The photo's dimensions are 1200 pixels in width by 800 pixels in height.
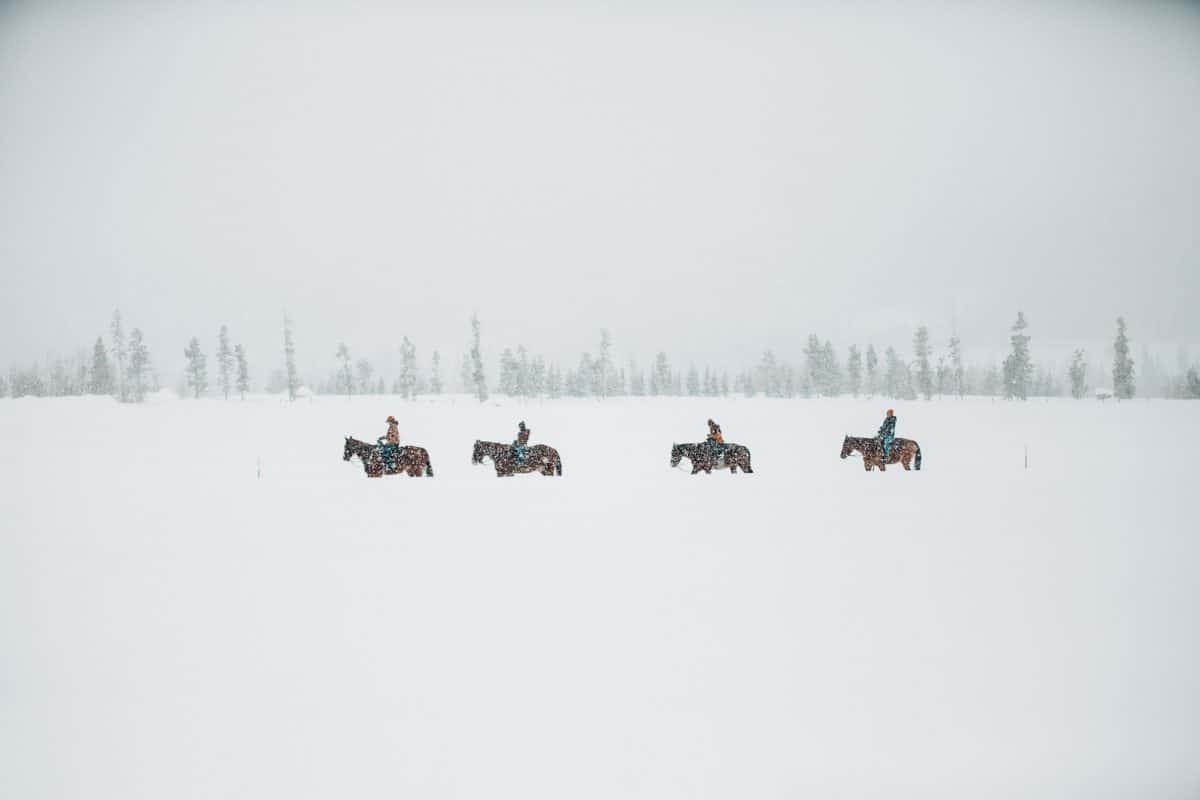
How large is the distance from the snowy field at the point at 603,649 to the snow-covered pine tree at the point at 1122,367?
69.6m

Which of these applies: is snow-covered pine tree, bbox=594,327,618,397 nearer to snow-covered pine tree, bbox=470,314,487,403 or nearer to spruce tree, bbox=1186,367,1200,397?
snow-covered pine tree, bbox=470,314,487,403

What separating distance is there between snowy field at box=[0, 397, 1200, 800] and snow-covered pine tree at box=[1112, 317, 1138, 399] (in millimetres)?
69570

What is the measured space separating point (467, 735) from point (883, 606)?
5.40 metres

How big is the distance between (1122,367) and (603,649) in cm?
8495

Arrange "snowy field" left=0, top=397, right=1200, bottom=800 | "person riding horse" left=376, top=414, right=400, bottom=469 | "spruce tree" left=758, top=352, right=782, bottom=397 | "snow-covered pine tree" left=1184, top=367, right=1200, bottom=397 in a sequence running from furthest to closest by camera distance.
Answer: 1. "spruce tree" left=758, top=352, right=782, bottom=397
2. "snow-covered pine tree" left=1184, top=367, right=1200, bottom=397
3. "person riding horse" left=376, top=414, right=400, bottom=469
4. "snowy field" left=0, top=397, right=1200, bottom=800

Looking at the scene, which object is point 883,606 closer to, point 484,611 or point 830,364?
point 484,611

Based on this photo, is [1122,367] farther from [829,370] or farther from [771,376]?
[771,376]

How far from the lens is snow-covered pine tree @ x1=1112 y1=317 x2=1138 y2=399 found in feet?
221

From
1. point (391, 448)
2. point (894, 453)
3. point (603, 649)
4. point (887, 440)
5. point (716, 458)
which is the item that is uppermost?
point (391, 448)

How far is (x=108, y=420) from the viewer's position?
3666 cm

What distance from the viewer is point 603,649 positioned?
658cm

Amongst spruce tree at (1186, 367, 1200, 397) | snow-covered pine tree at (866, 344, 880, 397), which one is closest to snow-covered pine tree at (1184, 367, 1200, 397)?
spruce tree at (1186, 367, 1200, 397)

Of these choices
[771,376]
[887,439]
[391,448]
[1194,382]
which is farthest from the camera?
[771,376]

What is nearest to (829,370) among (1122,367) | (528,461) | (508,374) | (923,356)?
(923,356)
